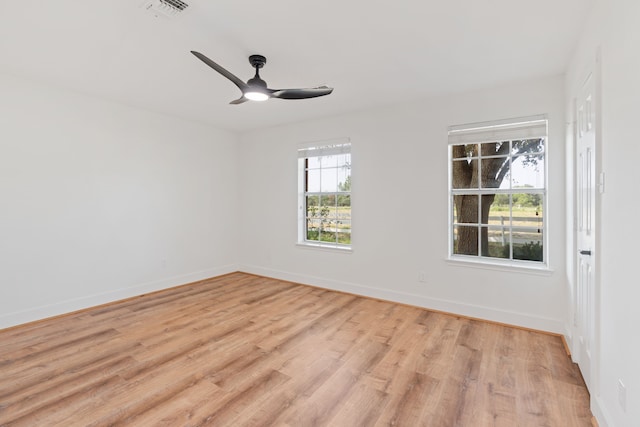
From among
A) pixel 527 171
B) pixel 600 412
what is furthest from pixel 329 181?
pixel 600 412

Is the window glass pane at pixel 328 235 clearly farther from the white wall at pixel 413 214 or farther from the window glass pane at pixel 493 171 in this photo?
the window glass pane at pixel 493 171

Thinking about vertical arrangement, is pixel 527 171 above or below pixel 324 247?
above

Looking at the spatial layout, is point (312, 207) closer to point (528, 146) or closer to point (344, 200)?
point (344, 200)

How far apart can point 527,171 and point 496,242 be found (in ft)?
2.78

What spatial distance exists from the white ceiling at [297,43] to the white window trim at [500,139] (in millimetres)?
443

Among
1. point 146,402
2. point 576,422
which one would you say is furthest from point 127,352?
point 576,422

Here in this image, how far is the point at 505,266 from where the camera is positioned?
10.6ft

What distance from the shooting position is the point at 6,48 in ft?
8.39

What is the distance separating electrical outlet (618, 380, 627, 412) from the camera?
4.55ft

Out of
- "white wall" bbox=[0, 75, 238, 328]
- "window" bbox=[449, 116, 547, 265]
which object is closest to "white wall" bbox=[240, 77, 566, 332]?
"window" bbox=[449, 116, 547, 265]

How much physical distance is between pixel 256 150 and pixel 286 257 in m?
2.01

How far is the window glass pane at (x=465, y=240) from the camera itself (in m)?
3.54

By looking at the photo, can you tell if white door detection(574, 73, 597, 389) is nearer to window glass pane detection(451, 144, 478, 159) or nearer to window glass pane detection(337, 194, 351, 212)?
window glass pane detection(451, 144, 478, 159)

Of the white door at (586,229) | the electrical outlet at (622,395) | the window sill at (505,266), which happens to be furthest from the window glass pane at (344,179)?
the electrical outlet at (622,395)
